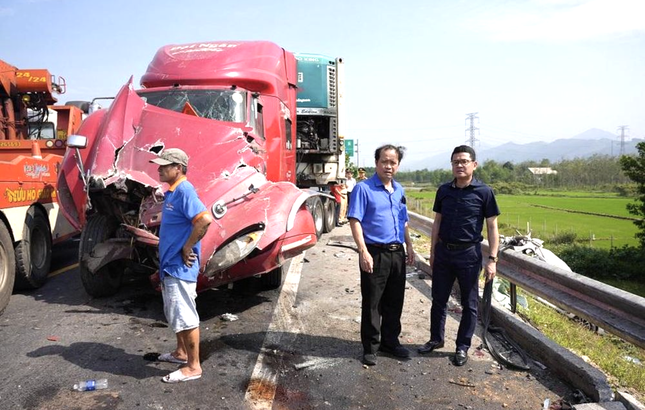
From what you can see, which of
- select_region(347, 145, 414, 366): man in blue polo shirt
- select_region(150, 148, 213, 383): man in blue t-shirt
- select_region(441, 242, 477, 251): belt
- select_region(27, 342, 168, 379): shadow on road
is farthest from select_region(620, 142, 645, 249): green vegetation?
select_region(27, 342, 168, 379): shadow on road

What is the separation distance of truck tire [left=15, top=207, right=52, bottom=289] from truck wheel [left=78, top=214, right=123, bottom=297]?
898 mm

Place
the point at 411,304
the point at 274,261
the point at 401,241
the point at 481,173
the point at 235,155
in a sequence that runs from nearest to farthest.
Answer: the point at 401,241, the point at 274,261, the point at 235,155, the point at 411,304, the point at 481,173

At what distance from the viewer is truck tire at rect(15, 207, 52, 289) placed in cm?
593

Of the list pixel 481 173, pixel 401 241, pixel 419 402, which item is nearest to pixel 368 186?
pixel 401 241

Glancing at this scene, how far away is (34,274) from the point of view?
626 cm

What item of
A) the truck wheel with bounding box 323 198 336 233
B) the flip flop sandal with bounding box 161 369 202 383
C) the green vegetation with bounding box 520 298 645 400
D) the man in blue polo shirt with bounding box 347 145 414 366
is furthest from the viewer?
the truck wheel with bounding box 323 198 336 233

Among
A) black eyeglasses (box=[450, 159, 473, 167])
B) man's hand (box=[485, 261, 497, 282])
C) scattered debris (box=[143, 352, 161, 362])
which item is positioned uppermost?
black eyeglasses (box=[450, 159, 473, 167])

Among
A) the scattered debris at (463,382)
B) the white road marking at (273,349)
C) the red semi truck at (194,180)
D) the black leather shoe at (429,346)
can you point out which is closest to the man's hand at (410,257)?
the black leather shoe at (429,346)

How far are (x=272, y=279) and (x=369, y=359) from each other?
2.48m

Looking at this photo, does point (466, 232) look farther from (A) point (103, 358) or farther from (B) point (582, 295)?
(A) point (103, 358)

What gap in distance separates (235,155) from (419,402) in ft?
10.9

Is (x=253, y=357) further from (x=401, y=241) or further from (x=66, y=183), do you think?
(x=66, y=183)

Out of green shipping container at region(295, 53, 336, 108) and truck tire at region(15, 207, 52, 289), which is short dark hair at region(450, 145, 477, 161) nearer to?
truck tire at region(15, 207, 52, 289)

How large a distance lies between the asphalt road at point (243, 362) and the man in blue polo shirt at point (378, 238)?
31 centimetres
